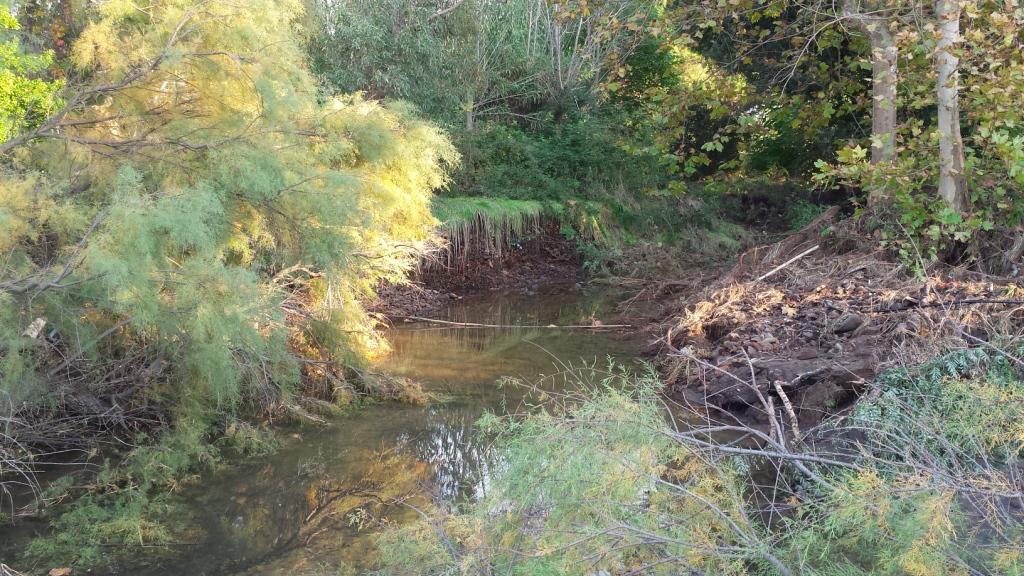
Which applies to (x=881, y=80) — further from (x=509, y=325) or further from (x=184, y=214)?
(x=184, y=214)

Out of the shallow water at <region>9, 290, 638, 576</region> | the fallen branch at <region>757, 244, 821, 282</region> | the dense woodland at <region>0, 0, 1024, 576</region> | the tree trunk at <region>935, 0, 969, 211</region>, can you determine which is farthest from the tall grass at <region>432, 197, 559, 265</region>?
the tree trunk at <region>935, 0, 969, 211</region>

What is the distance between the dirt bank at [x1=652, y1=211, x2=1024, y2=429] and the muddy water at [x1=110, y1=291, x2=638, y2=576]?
1253 mm

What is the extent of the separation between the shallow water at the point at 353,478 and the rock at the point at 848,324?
7.42 ft

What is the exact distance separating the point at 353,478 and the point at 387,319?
549 cm

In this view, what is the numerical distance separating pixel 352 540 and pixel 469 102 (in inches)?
505

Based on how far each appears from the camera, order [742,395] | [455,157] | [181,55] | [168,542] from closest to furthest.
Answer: [168,542] → [181,55] → [742,395] → [455,157]

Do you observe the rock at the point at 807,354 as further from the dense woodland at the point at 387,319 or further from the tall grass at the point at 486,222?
the tall grass at the point at 486,222

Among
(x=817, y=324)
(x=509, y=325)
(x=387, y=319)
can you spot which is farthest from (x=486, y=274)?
(x=817, y=324)

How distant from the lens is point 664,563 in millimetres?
2969

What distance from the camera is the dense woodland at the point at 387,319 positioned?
3217 millimetres

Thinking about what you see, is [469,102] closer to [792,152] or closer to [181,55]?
[792,152]

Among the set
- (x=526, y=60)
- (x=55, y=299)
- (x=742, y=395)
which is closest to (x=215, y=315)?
(x=55, y=299)

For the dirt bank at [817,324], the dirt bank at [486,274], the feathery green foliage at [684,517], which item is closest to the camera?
the feathery green foliage at [684,517]

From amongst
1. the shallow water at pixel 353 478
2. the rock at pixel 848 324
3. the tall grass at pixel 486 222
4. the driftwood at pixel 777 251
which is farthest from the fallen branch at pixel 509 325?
the rock at pixel 848 324
